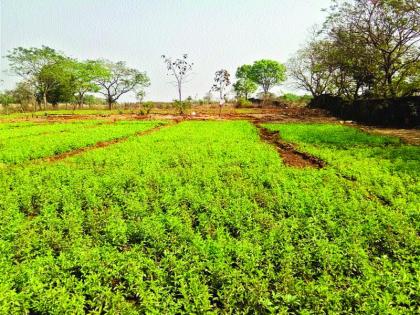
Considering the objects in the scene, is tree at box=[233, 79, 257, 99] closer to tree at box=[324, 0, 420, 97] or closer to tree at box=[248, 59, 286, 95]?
tree at box=[248, 59, 286, 95]

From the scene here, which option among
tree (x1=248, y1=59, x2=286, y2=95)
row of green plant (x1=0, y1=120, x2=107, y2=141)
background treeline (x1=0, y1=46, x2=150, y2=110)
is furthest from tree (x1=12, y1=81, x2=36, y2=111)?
tree (x1=248, y1=59, x2=286, y2=95)

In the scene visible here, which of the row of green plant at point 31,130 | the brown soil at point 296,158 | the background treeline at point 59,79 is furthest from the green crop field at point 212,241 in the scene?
the background treeline at point 59,79

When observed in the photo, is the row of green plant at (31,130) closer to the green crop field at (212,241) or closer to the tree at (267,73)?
the green crop field at (212,241)

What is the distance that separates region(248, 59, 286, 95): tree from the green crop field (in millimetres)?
94812

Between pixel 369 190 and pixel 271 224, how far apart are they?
15.1 feet

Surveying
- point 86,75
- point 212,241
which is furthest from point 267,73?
point 212,241

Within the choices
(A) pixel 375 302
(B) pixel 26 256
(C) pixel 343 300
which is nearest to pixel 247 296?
(C) pixel 343 300

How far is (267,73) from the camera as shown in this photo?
10425 centimetres

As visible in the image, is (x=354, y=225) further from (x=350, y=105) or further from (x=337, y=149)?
(x=350, y=105)

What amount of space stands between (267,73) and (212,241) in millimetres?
103853

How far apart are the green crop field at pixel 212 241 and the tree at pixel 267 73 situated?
94.8m

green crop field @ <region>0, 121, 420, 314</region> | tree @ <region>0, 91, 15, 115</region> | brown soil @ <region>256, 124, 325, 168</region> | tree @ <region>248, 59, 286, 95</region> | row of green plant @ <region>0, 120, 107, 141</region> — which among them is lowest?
green crop field @ <region>0, 121, 420, 314</region>

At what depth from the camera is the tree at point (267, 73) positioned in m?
103

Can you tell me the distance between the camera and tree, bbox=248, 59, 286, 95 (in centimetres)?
10300
